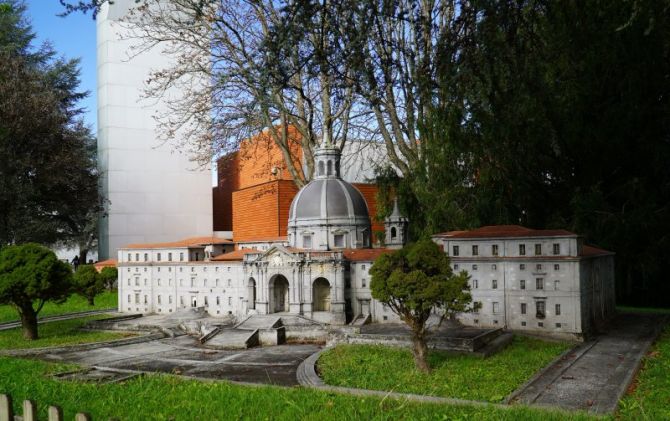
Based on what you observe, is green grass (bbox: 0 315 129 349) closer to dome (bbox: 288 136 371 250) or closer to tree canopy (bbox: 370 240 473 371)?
dome (bbox: 288 136 371 250)

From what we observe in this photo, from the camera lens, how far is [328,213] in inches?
1620

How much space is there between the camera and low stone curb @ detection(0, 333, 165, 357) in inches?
1155

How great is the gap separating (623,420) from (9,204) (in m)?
51.1

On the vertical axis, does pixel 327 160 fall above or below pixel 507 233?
above

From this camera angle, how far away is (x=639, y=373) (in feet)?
71.3

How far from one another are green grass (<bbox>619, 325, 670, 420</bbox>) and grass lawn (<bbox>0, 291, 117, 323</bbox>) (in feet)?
128

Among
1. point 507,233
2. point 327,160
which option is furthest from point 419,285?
point 327,160

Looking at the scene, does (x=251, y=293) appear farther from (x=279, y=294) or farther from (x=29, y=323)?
(x=29, y=323)

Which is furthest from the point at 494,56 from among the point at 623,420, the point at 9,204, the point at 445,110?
the point at 9,204

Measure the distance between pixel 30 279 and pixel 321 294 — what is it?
697 inches

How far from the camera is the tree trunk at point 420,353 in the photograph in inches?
904

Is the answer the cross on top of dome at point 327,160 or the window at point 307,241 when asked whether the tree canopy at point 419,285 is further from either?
the cross on top of dome at point 327,160

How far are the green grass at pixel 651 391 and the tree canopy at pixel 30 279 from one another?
29.7 metres

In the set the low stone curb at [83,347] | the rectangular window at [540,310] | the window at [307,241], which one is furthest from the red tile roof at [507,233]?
the low stone curb at [83,347]
